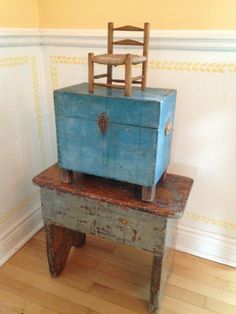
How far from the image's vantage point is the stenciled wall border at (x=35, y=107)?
4.37 ft

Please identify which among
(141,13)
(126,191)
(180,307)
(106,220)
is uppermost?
(141,13)

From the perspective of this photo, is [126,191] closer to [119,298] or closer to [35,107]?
[119,298]

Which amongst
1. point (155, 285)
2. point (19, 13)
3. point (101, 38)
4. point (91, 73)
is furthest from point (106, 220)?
point (19, 13)

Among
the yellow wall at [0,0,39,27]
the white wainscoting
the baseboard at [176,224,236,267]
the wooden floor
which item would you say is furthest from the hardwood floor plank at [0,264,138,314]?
the yellow wall at [0,0,39,27]

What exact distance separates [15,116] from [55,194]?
50 cm

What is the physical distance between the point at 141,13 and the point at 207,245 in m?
1.19

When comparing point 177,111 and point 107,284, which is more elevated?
point 177,111

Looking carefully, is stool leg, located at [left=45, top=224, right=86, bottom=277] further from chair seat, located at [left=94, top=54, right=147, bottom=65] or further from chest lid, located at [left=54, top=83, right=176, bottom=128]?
chair seat, located at [left=94, top=54, right=147, bottom=65]

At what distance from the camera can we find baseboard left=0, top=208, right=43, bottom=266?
4.81ft

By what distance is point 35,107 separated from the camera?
5.05 ft

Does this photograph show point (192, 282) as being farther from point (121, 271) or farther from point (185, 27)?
point (185, 27)

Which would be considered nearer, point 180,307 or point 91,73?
point 91,73

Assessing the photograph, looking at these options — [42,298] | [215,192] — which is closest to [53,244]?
[42,298]

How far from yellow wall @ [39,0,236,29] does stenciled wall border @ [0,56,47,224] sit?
8.2 inches
